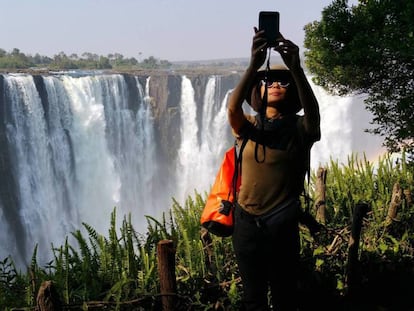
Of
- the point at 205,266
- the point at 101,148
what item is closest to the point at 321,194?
the point at 205,266

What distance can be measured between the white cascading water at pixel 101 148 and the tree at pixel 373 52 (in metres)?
17.3

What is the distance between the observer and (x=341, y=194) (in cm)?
504

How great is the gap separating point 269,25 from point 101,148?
27165mm

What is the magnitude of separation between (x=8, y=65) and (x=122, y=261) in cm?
5101

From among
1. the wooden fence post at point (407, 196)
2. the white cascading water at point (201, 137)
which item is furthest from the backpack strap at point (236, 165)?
the white cascading water at point (201, 137)

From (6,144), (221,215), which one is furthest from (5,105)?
(221,215)

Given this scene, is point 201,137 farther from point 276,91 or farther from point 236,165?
point 276,91

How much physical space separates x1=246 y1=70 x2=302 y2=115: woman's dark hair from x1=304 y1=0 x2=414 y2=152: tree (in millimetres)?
2997

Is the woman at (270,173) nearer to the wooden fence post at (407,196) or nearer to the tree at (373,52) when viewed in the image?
the wooden fence post at (407,196)

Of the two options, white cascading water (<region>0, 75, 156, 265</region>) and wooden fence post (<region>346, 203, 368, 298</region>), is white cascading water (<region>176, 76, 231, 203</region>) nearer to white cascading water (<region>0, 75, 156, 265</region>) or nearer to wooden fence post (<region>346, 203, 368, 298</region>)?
white cascading water (<region>0, 75, 156, 265</region>)

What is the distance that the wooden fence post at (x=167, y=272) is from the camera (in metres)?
2.62

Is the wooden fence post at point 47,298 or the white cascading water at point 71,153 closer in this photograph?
the wooden fence post at point 47,298

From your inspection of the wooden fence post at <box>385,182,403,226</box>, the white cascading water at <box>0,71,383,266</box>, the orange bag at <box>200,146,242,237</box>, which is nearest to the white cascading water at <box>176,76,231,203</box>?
the white cascading water at <box>0,71,383,266</box>

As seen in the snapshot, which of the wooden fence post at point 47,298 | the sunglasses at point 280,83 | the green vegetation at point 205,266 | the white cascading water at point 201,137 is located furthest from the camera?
the white cascading water at point 201,137
